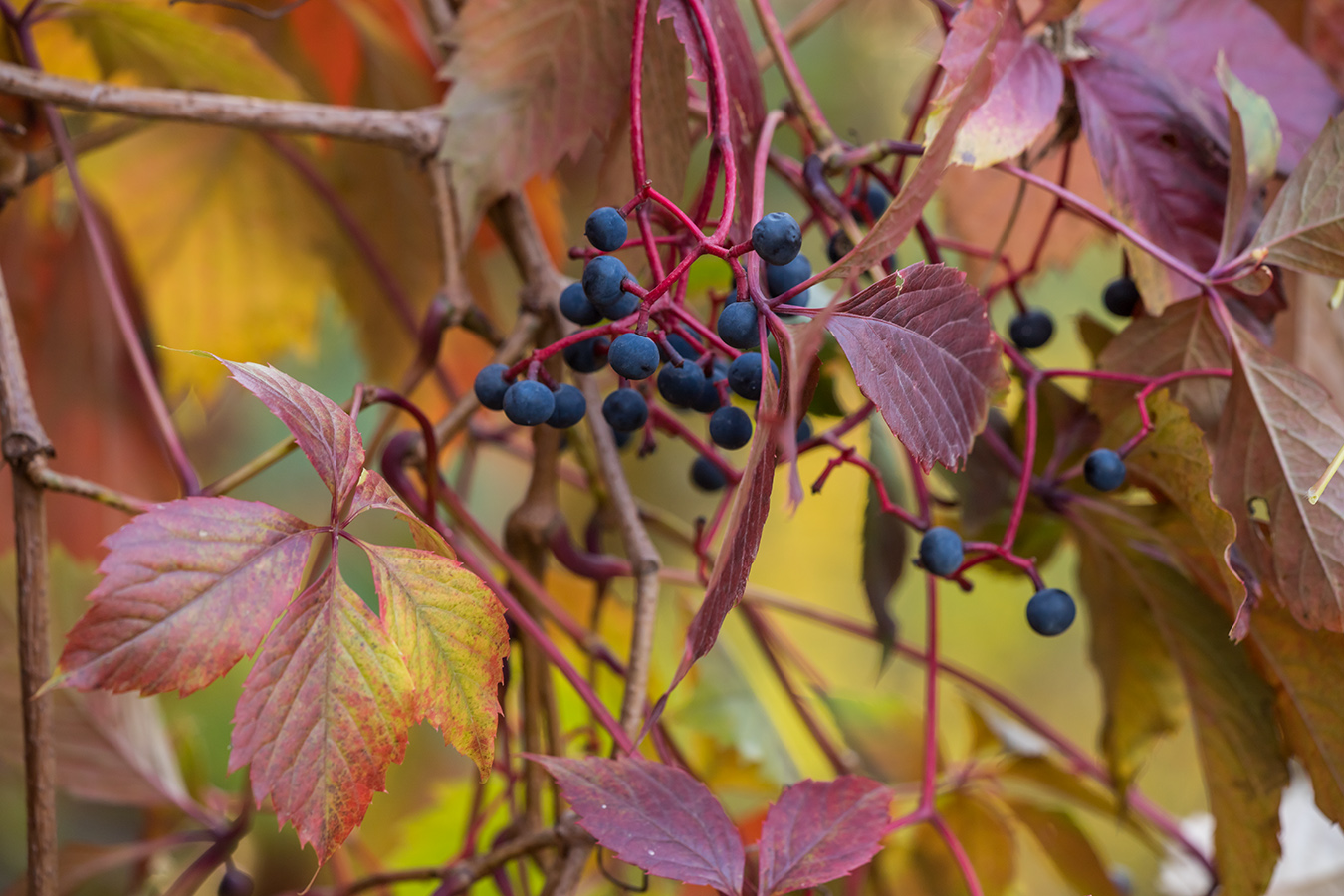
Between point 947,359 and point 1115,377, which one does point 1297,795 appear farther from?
point 947,359

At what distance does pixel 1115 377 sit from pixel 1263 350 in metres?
0.05

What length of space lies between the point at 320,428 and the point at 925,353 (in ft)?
0.58

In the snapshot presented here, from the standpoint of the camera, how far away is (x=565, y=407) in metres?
0.33

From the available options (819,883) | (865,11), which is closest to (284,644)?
(819,883)

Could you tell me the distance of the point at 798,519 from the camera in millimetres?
1337

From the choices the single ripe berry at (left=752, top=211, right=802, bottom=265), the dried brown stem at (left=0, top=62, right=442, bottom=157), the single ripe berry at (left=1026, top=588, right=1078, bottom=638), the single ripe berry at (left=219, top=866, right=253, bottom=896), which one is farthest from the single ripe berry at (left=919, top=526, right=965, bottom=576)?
the single ripe berry at (left=219, top=866, right=253, bottom=896)

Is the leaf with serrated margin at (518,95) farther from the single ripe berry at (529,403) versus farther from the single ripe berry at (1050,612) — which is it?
the single ripe berry at (1050,612)

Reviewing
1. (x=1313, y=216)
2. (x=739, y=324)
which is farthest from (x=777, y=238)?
(x=1313, y=216)

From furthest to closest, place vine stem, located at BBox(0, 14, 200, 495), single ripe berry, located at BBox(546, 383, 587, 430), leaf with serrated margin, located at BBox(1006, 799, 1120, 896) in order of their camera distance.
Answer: leaf with serrated margin, located at BBox(1006, 799, 1120, 896) → vine stem, located at BBox(0, 14, 200, 495) → single ripe berry, located at BBox(546, 383, 587, 430)

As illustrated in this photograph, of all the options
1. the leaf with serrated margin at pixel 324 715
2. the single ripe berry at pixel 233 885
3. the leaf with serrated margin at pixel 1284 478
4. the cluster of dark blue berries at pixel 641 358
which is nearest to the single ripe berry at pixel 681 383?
the cluster of dark blue berries at pixel 641 358

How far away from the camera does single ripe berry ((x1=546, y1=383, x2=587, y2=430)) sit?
1.09ft

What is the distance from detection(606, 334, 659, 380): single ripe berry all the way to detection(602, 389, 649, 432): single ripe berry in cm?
7

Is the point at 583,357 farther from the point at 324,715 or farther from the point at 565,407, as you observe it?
the point at 324,715

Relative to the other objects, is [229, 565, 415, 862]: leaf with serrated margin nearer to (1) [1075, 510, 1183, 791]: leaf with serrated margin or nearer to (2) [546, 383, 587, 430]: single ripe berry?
(2) [546, 383, 587, 430]: single ripe berry
